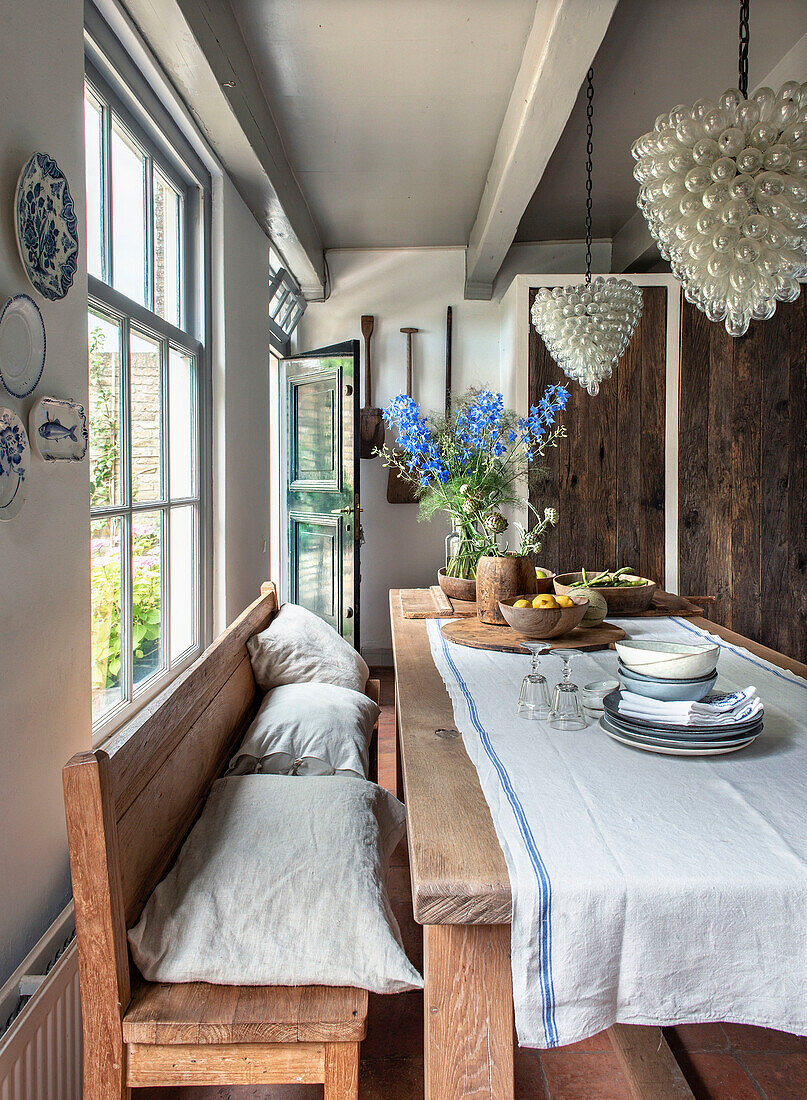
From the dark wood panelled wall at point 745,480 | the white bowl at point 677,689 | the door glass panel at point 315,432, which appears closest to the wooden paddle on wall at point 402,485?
the door glass panel at point 315,432

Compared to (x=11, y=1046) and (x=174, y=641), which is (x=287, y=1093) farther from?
(x=174, y=641)

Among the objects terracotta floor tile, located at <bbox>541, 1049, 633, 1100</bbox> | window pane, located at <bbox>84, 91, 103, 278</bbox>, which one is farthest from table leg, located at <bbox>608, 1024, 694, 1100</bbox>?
window pane, located at <bbox>84, 91, 103, 278</bbox>

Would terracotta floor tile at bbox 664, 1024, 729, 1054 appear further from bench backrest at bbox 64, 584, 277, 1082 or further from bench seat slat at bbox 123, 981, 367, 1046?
bench backrest at bbox 64, 584, 277, 1082

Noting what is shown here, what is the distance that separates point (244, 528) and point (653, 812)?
101 inches

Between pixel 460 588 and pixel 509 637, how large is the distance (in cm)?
63

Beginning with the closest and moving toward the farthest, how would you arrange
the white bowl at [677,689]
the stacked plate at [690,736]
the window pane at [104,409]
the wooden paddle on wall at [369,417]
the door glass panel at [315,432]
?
1. the stacked plate at [690,736]
2. the white bowl at [677,689]
3. the window pane at [104,409]
4. the door glass panel at [315,432]
5. the wooden paddle on wall at [369,417]

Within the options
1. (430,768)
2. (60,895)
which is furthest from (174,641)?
(430,768)

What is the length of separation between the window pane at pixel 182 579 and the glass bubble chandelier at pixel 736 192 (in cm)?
175

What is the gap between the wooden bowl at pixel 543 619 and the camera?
1974 millimetres

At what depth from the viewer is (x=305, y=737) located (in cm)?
178

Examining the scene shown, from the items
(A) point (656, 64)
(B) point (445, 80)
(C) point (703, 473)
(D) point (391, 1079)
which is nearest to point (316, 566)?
(C) point (703, 473)

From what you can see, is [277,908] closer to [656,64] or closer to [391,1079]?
[391,1079]

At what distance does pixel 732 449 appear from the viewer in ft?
13.3

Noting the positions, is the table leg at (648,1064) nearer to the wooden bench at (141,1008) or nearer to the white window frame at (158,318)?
the wooden bench at (141,1008)
